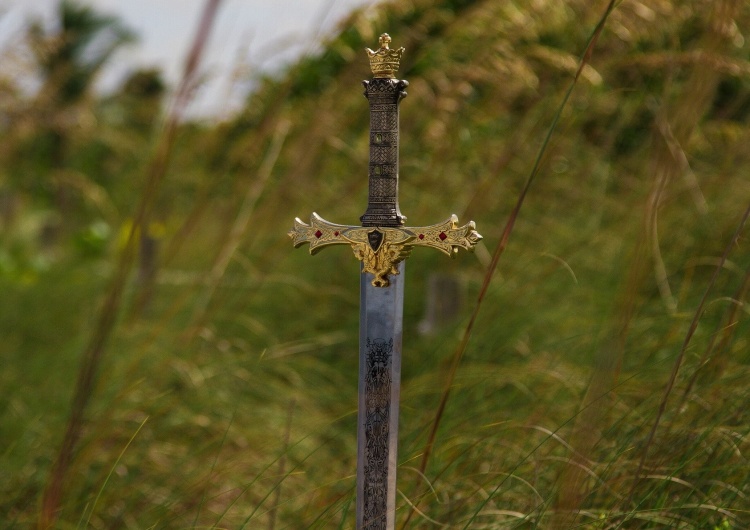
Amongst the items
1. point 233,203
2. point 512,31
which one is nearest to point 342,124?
point 233,203

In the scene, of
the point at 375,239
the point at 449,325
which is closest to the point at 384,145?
the point at 375,239

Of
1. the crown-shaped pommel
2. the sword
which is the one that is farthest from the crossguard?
the crown-shaped pommel

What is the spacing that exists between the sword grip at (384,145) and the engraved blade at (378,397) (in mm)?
93

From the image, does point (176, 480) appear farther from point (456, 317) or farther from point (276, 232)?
point (276, 232)

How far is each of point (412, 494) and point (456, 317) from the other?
1.45 meters

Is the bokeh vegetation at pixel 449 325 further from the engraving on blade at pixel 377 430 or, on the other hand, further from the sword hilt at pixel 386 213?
the sword hilt at pixel 386 213

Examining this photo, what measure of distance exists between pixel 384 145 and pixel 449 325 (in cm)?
177

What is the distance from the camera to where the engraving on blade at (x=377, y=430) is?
1.21 meters

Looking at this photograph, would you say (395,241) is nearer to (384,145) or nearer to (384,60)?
(384,145)

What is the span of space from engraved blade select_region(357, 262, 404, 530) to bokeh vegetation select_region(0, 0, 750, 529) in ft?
0.32

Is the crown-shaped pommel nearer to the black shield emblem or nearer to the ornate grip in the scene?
the ornate grip

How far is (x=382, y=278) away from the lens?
1.19 metres

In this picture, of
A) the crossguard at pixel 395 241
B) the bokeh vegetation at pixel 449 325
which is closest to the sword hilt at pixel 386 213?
the crossguard at pixel 395 241

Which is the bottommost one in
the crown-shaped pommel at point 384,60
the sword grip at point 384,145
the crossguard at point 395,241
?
the crossguard at point 395,241
